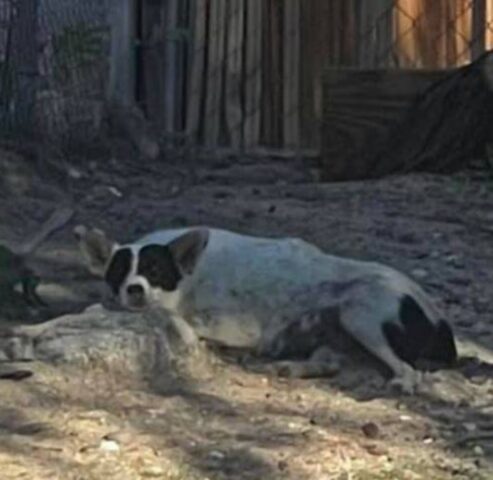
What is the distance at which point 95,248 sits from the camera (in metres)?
6.46

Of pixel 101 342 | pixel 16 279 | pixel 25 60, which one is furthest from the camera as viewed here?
pixel 25 60

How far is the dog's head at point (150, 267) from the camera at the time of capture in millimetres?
6250

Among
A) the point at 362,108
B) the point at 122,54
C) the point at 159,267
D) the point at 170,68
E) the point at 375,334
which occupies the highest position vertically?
the point at 122,54

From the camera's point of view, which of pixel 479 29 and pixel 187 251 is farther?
pixel 479 29

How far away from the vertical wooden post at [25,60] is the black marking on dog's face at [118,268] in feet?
10.9

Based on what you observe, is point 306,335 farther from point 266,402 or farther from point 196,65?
point 196,65

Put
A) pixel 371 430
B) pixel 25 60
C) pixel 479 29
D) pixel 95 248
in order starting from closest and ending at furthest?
1. pixel 371 430
2. pixel 95 248
3. pixel 25 60
4. pixel 479 29

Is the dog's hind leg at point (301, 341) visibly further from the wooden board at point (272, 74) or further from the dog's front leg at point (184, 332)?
the wooden board at point (272, 74)

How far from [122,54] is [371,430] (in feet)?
20.7

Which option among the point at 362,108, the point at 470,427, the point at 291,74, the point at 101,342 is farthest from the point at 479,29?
the point at 470,427

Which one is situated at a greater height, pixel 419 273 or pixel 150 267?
pixel 150 267

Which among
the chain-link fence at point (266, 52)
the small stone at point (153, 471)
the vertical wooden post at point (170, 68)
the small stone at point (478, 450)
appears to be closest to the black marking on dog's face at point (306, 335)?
the small stone at point (478, 450)

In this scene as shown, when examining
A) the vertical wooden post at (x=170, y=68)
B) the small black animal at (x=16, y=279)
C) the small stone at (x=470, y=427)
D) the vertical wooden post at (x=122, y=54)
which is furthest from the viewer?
the vertical wooden post at (x=170, y=68)

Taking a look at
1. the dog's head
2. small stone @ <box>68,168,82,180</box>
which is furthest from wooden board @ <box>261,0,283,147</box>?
the dog's head
